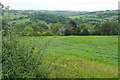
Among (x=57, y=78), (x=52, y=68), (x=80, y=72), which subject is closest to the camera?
(x=52, y=68)

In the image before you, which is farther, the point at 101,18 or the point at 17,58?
the point at 101,18

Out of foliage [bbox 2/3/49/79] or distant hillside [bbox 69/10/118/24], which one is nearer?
foliage [bbox 2/3/49/79]

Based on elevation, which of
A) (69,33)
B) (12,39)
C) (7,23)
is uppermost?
(7,23)

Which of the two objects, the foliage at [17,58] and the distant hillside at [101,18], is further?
the distant hillside at [101,18]

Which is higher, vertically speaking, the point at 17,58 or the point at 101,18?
the point at 101,18

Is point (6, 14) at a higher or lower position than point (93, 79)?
higher

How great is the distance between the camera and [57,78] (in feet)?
18.3

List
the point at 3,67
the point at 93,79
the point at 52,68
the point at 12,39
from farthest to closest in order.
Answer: the point at 93,79, the point at 52,68, the point at 12,39, the point at 3,67

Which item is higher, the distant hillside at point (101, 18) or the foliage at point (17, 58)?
the distant hillside at point (101, 18)

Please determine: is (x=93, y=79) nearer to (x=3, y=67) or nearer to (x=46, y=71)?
(x=46, y=71)

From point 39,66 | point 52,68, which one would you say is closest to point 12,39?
point 39,66

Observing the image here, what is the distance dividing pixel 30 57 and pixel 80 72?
2701 millimetres

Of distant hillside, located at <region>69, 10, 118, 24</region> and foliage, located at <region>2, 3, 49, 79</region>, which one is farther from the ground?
distant hillside, located at <region>69, 10, 118, 24</region>

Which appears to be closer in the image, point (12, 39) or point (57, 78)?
point (12, 39)
